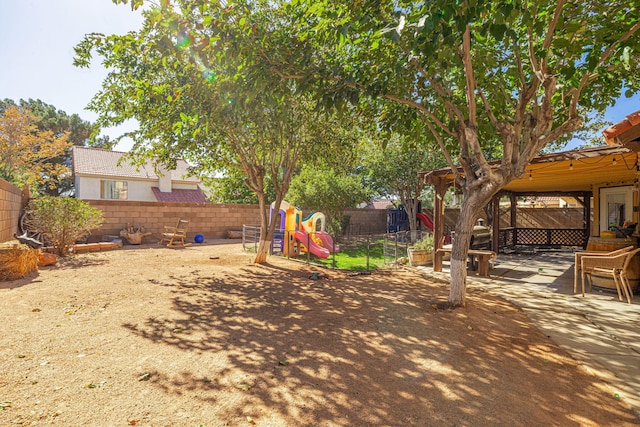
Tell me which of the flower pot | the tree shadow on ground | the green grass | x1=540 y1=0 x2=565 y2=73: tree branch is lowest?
the tree shadow on ground

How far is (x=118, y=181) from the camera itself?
2244 centimetres

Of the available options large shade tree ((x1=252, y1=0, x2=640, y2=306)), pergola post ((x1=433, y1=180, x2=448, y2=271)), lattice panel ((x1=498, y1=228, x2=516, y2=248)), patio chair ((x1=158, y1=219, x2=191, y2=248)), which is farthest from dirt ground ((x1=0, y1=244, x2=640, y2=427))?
lattice panel ((x1=498, y1=228, x2=516, y2=248))

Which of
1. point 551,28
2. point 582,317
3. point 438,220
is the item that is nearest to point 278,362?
point 582,317

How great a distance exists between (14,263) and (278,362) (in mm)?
6412

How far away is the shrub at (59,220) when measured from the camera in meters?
9.12

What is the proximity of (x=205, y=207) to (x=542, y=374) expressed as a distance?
15.0 metres

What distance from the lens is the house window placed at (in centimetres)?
2183

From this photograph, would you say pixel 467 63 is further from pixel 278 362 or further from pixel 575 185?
pixel 575 185

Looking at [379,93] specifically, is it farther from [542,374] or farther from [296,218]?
Result: [296,218]

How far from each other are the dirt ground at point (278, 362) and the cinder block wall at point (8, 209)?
3.77 m

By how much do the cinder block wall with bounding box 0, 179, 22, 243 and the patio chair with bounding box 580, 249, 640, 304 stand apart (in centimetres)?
1332

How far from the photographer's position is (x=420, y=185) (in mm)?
17359

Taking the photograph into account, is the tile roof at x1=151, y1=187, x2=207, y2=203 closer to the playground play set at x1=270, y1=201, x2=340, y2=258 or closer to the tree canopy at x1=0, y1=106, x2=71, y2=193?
the tree canopy at x1=0, y1=106, x2=71, y2=193

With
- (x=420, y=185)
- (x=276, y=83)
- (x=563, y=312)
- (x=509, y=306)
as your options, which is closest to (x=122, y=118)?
(x=276, y=83)
